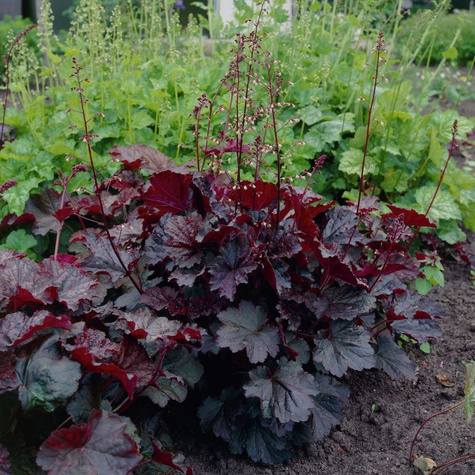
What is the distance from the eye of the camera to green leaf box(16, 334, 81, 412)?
1.63m

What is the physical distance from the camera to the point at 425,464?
86.0 inches

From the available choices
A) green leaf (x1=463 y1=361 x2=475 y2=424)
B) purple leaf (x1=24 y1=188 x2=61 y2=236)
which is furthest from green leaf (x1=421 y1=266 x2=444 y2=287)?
purple leaf (x1=24 y1=188 x2=61 y2=236)

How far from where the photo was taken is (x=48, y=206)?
2906 millimetres

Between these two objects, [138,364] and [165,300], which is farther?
[165,300]

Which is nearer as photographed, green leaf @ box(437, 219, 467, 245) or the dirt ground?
the dirt ground

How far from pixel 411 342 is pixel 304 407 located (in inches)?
47.6

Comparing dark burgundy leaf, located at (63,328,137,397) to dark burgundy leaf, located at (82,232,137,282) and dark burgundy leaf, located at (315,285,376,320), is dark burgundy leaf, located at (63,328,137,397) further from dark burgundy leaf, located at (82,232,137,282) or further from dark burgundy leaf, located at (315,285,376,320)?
dark burgundy leaf, located at (315,285,376,320)

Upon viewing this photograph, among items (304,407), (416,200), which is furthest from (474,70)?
(304,407)

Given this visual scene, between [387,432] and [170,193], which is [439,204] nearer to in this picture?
[387,432]

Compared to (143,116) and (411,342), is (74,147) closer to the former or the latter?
(143,116)

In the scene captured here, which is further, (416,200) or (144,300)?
(416,200)

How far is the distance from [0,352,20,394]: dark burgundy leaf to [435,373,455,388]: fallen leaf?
6.19 ft

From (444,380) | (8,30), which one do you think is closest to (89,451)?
(444,380)

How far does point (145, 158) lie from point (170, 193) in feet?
2.12
